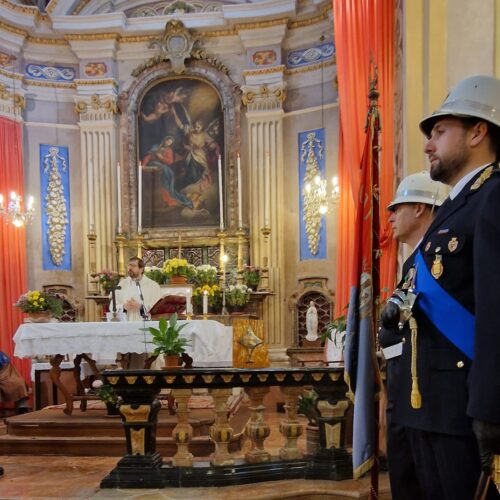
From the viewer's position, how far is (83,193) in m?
11.3

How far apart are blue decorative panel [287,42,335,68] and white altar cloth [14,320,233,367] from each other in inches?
265

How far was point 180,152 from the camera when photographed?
36.8 ft

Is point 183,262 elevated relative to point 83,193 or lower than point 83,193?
lower

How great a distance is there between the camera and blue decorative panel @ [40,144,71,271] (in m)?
11.2

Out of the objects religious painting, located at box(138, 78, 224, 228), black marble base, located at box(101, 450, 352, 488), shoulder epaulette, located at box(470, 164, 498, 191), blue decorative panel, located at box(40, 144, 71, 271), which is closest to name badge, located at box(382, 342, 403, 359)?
shoulder epaulette, located at box(470, 164, 498, 191)

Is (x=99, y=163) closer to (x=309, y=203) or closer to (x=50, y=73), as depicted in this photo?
(x=50, y=73)

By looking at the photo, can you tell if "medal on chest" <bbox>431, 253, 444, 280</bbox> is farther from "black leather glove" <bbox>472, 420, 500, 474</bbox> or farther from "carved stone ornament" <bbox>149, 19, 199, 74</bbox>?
"carved stone ornament" <bbox>149, 19, 199, 74</bbox>

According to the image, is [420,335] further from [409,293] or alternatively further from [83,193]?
[83,193]

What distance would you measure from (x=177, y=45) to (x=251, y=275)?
4.62 m

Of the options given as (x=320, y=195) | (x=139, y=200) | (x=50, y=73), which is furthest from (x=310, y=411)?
(x=50, y=73)

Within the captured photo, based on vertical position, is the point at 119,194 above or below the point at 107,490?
above

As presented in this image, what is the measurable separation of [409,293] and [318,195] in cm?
824

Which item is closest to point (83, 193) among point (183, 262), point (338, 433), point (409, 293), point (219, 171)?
point (219, 171)

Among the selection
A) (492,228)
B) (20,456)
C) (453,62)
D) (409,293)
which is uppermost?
(453,62)
